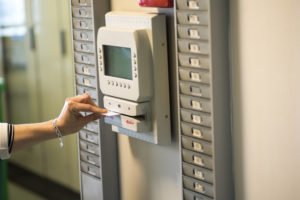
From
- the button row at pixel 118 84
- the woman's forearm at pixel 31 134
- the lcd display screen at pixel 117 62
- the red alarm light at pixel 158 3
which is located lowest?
the woman's forearm at pixel 31 134

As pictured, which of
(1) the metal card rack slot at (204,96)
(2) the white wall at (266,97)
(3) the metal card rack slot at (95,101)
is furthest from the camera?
(3) the metal card rack slot at (95,101)

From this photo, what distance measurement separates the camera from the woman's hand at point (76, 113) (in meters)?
A: 1.45

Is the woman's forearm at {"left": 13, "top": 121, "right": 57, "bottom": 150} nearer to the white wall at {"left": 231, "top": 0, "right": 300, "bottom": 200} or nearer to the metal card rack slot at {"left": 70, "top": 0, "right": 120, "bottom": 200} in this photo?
the metal card rack slot at {"left": 70, "top": 0, "right": 120, "bottom": 200}

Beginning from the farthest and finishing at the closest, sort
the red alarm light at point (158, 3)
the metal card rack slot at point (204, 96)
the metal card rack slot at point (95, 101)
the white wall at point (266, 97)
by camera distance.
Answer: the metal card rack slot at point (95, 101) < the red alarm light at point (158, 3) < the metal card rack slot at point (204, 96) < the white wall at point (266, 97)

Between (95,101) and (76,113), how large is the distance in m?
0.21

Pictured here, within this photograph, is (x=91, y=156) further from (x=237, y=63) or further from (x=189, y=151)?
(x=237, y=63)

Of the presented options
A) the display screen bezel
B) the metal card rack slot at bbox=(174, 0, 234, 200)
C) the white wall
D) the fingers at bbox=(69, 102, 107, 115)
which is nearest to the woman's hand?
the fingers at bbox=(69, 102, 107, 115)

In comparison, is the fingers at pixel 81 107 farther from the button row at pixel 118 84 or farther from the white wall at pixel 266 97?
the white wall at pixel 266 97

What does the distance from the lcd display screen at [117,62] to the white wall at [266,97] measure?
32cm

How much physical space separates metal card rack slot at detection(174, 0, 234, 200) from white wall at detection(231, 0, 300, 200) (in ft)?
0.09

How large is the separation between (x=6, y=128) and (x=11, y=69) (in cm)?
184

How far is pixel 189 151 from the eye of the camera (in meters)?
1.36

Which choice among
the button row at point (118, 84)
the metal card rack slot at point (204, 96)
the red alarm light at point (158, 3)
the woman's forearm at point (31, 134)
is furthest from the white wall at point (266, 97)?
the woman's forearm at point (31, 134)

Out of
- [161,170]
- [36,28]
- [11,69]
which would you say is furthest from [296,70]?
[11,69]
